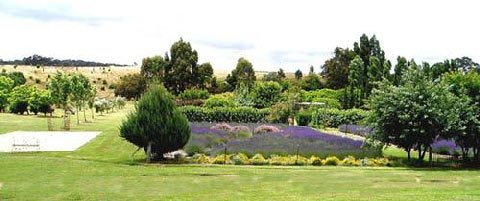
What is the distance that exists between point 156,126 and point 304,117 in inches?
1269

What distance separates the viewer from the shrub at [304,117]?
55500mm

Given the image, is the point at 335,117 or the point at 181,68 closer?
the point at 335,117

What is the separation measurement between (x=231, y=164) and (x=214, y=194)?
27.8 ft

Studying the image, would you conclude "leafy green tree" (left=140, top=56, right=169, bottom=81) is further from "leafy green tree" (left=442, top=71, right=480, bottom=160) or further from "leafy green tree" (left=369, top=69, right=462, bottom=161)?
"leafy green tree" (left=442, top=71, right=480, bottom=160)

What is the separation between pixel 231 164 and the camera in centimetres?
2475

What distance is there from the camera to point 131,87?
10925 centimetres

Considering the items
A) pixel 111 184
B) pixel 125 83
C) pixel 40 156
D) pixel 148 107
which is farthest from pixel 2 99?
pixel 111 184

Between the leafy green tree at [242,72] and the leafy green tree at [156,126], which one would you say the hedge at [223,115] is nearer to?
the leafy green tree at [156,126]

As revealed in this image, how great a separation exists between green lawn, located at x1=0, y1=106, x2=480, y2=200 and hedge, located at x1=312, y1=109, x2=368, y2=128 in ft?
96.7

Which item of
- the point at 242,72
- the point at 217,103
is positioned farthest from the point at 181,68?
the point at 217,103

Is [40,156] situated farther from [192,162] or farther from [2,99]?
[2,99]

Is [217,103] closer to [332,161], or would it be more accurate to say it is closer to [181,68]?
[181,68]

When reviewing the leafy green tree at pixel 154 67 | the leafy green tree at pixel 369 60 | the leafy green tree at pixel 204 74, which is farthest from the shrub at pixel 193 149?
the leafy green tree at pixel 204 74

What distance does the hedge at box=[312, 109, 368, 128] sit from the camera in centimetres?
5316
